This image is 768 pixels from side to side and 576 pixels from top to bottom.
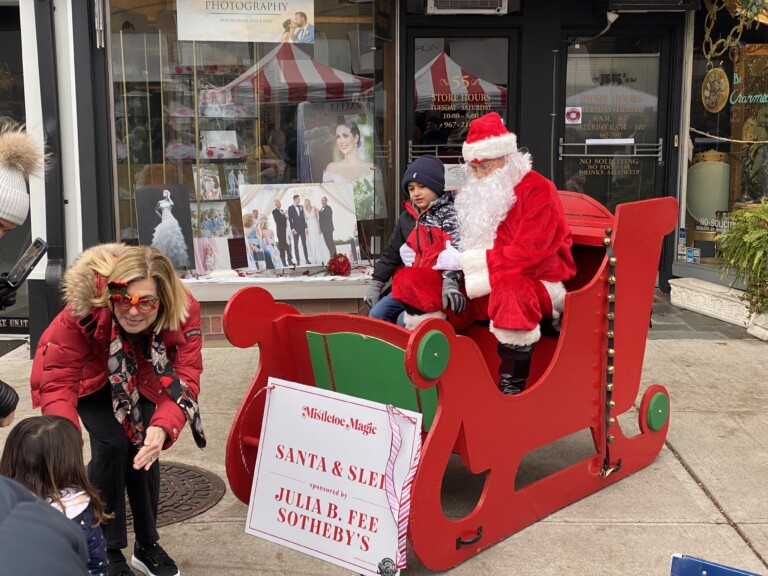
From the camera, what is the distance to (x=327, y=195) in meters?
7.01

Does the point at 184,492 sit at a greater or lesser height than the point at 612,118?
lesser

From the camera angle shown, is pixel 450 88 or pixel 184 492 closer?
pixel 184 492

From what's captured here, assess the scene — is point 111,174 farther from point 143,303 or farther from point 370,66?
point 143,303

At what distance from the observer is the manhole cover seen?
3869 millimetres

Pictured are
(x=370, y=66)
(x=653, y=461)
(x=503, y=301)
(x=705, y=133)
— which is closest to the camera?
(x=503, y=301)

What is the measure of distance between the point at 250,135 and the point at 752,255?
3915 millimetres

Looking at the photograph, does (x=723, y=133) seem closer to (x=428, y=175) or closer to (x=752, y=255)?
(x=752, y=255)

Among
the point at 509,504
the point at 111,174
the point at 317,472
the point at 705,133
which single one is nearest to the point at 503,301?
the point at 509,504

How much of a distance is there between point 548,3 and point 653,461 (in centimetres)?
444

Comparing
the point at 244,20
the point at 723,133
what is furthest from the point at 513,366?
the point at 723,133

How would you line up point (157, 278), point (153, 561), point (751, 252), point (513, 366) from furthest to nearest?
→ 1. point (751, 252)
2. point (513, 366)
3. point (153, 561)
4. point (157, 278)

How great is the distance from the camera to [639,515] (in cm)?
382

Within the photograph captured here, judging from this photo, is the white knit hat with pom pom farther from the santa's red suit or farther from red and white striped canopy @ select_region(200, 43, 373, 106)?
red and white striped canopy @ select_region(200, 43, 373, 106)

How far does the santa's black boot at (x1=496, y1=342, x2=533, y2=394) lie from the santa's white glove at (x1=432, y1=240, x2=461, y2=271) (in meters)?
0.41
